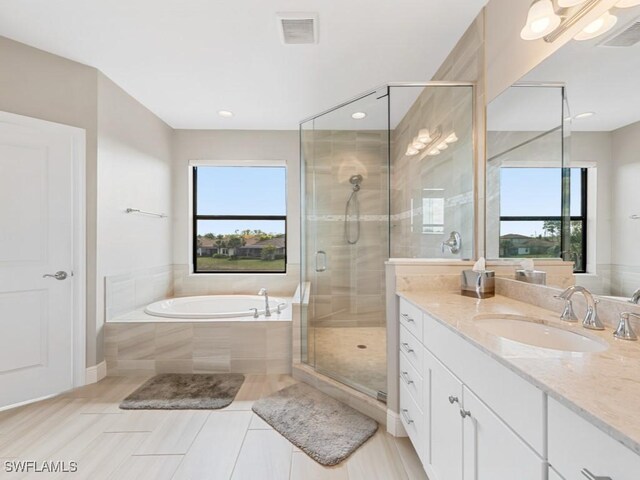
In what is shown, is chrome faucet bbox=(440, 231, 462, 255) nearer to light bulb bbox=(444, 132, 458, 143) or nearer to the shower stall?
the shower stall

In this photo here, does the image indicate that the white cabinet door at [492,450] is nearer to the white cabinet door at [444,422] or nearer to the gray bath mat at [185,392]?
the white cabinet door at [444,422]

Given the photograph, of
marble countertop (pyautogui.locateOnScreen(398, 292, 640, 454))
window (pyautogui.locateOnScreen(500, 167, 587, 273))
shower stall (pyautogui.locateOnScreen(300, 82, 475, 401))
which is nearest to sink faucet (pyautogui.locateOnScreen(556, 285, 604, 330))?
marble countertop (pyautogui.locateOnScreen(398, 292, 640, 454))

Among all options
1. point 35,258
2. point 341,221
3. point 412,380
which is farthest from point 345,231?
point 35,258

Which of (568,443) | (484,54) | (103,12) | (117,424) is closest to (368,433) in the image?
(568,443)

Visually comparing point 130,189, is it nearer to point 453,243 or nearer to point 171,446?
point 171,446

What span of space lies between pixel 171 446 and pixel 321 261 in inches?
65.3

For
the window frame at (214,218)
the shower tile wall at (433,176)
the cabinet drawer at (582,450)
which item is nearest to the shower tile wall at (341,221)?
the shower tile wall at (433,176)

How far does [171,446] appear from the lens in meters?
1.69

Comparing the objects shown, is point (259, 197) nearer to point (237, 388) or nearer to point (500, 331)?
point (237, 388)

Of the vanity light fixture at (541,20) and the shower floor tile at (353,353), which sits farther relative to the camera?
the shower floor tile at (353,353)

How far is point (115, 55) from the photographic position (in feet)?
7.36

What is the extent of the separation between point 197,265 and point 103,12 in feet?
8.90

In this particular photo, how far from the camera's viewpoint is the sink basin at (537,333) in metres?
0.97

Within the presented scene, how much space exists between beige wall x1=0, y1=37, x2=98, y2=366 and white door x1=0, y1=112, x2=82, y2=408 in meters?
0.11
